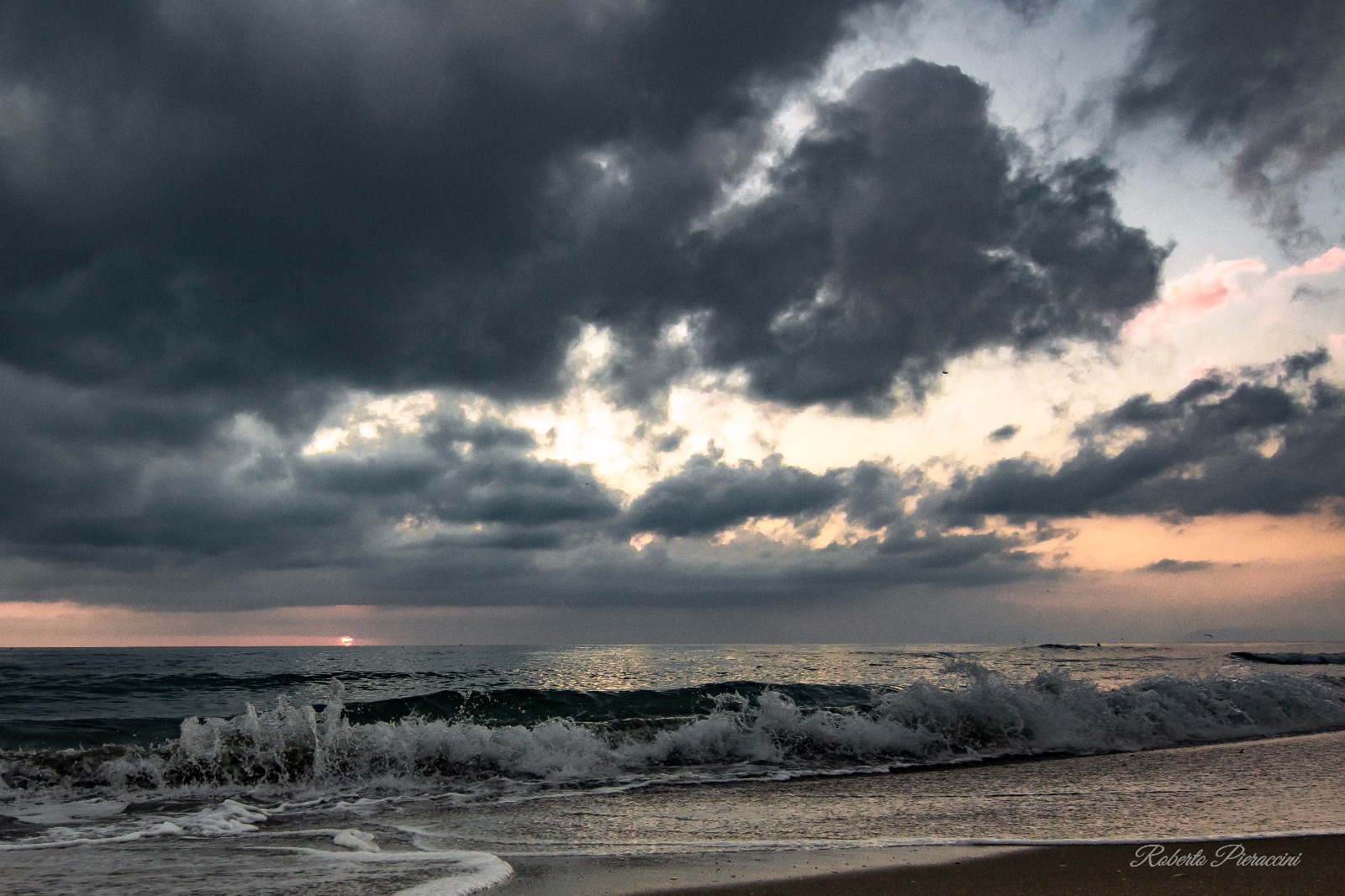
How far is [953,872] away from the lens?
5117 mm

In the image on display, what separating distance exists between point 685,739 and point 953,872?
285 inches

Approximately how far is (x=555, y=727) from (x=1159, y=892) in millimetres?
8829

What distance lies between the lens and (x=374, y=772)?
10.5 meters

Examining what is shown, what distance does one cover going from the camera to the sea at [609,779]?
6109mm

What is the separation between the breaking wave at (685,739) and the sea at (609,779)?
4 centimetres

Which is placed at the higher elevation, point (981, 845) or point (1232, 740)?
point (981, 845)

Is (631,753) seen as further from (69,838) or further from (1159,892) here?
(1159,892)

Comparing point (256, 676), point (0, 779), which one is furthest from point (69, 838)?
point (256, 676)
